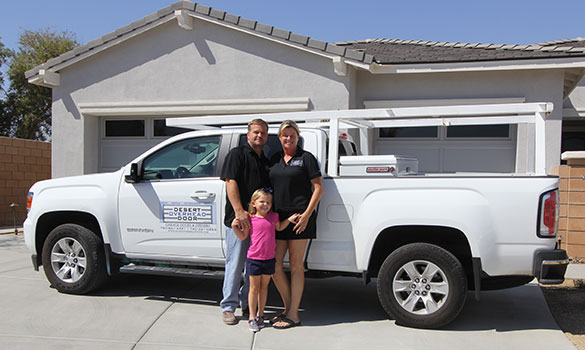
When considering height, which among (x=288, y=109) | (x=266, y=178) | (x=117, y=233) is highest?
(x=288, y=109)

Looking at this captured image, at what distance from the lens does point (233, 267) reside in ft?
16.0

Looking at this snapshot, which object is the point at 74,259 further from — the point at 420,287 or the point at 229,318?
the point at 420,287

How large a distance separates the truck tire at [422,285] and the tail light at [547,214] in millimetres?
770

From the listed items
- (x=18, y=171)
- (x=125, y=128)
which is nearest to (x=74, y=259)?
(x=125, y=128)

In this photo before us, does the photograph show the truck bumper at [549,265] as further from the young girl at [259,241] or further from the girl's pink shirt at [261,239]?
the girl's pink shirt at [261,239]

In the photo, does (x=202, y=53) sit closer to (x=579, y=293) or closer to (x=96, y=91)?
(x=96, y=91)

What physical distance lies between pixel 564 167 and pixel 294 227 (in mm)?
5095

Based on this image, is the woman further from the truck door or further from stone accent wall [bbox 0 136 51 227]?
stone accent wall [bbox 0 136 51 227]

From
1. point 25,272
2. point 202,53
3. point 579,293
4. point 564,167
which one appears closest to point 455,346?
point 579,293

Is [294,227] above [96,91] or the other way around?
the other way around

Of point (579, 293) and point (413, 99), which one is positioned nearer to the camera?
point (579, 293)

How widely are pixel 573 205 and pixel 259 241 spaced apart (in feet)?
17.7

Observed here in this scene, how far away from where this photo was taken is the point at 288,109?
31.4ft

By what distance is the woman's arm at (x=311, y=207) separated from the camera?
4633 mm
